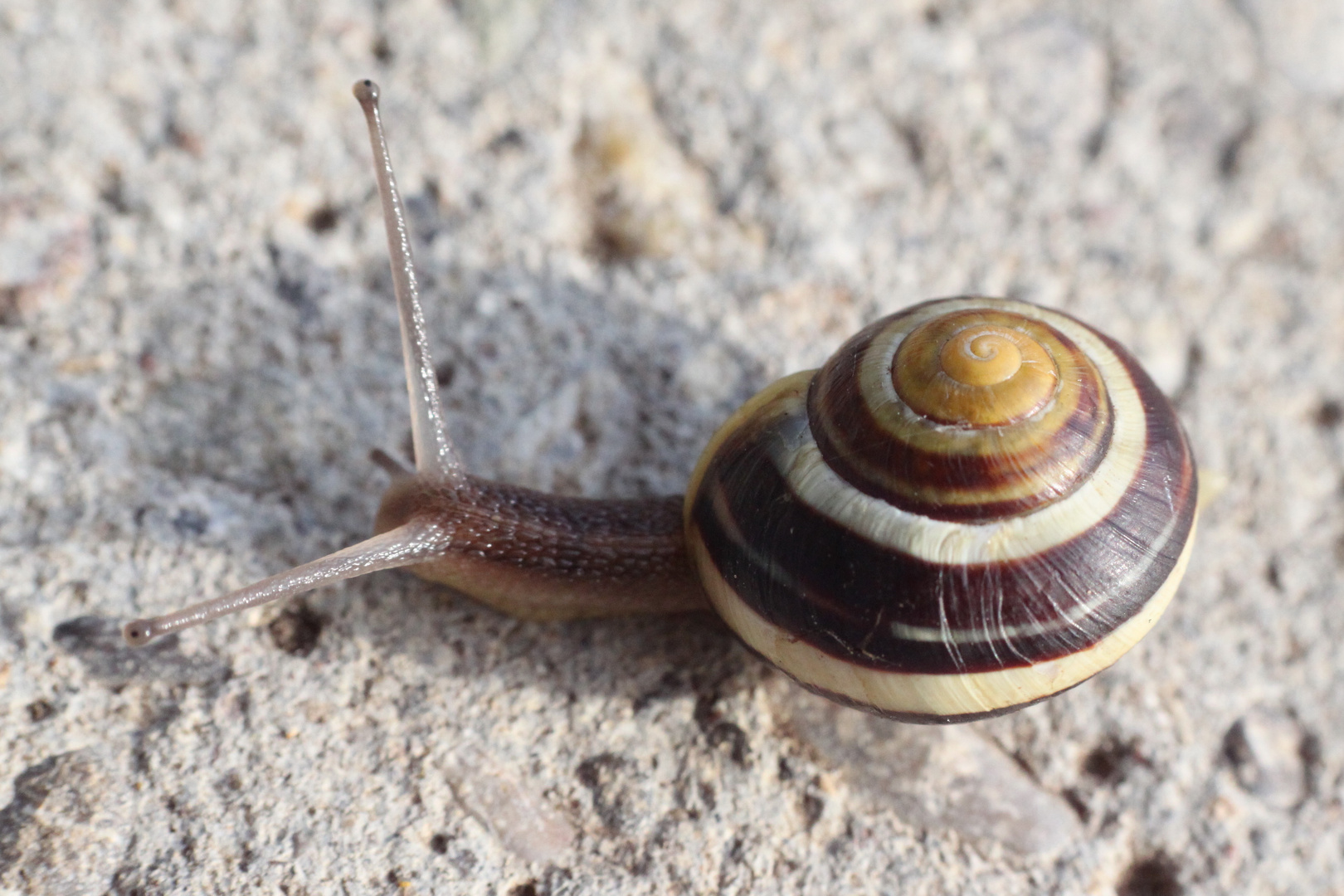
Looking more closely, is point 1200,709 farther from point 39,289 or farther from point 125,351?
point 39,289

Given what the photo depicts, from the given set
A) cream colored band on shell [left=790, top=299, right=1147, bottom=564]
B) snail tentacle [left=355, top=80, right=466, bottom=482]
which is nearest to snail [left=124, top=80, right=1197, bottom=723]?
cream colored band on shell [left=790, top=299, right=1147, bottom=564]

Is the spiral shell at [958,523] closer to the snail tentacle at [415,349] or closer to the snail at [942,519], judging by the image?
the snail at [942,519]

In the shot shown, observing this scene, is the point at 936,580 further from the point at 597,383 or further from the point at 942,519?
the point at 597,383

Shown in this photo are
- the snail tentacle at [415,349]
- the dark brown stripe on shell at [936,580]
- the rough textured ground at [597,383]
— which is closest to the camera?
the dark brown stripe on shell at [936,580]

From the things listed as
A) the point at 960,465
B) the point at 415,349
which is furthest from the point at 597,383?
the point at 960,465

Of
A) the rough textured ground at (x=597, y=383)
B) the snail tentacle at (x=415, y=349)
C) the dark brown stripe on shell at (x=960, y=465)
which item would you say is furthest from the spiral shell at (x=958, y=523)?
the snail tentacle at (x=415, y=349)

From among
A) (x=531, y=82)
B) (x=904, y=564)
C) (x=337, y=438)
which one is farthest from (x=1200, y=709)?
(x=531, y=82)
